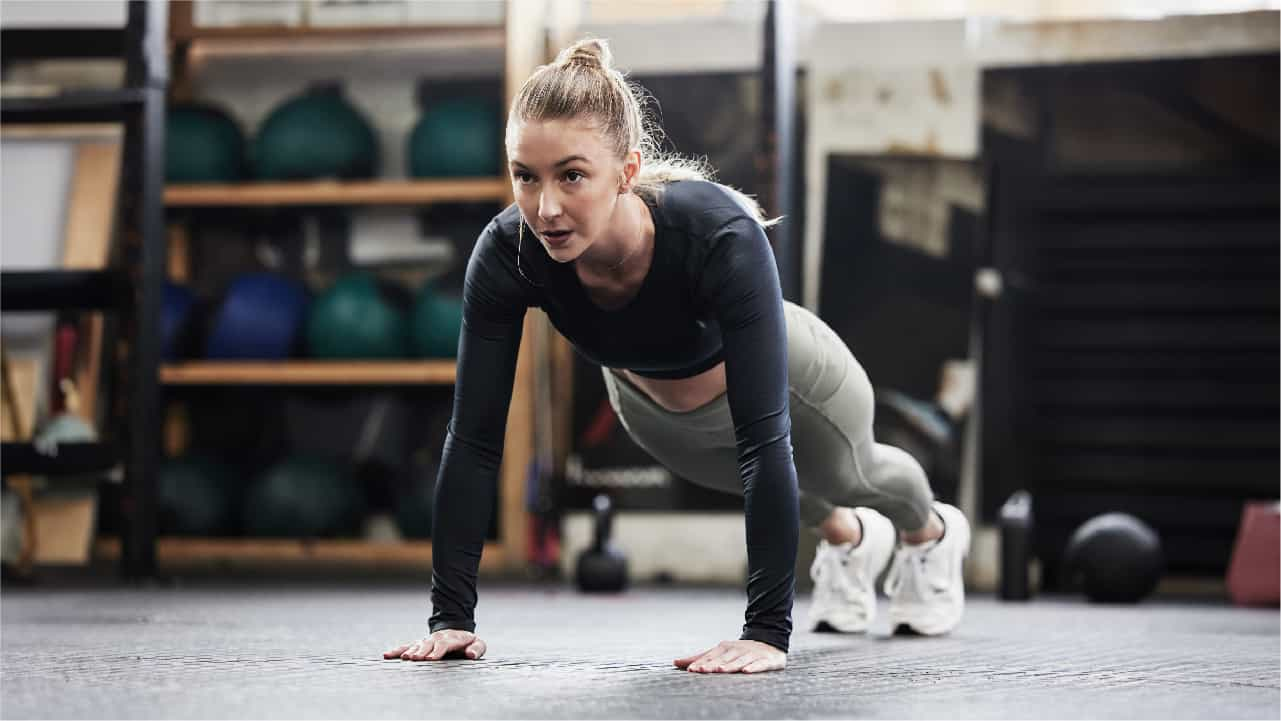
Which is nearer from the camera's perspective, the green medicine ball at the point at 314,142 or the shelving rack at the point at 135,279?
the shelving rack at the point at 135,279

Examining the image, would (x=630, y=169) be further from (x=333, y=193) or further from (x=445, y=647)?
(x=333, y=193)

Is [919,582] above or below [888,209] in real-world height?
below

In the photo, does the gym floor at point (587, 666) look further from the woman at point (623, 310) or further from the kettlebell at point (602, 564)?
the kettlebell at point (602, 564)

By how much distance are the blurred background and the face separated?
8.98 ft

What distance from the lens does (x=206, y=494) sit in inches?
206

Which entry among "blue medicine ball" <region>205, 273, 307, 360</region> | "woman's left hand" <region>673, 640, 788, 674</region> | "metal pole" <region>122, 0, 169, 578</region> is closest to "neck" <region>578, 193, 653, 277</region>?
"woman's left hand" <region>673, 640, 788, 674</region>

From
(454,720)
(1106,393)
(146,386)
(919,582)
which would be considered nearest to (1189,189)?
(1106,393)

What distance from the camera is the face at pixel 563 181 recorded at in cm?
196

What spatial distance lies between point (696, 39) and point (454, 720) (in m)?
4.08

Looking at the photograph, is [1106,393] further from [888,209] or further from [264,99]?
[264,99]

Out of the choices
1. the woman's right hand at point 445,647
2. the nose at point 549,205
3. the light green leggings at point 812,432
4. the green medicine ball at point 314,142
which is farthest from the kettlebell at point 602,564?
the nose at point 549,205

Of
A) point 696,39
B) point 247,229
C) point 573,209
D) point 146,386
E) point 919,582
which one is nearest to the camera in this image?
point 573,209

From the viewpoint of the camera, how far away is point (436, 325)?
17.1 ft

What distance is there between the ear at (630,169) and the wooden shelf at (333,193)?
10.6 ft
